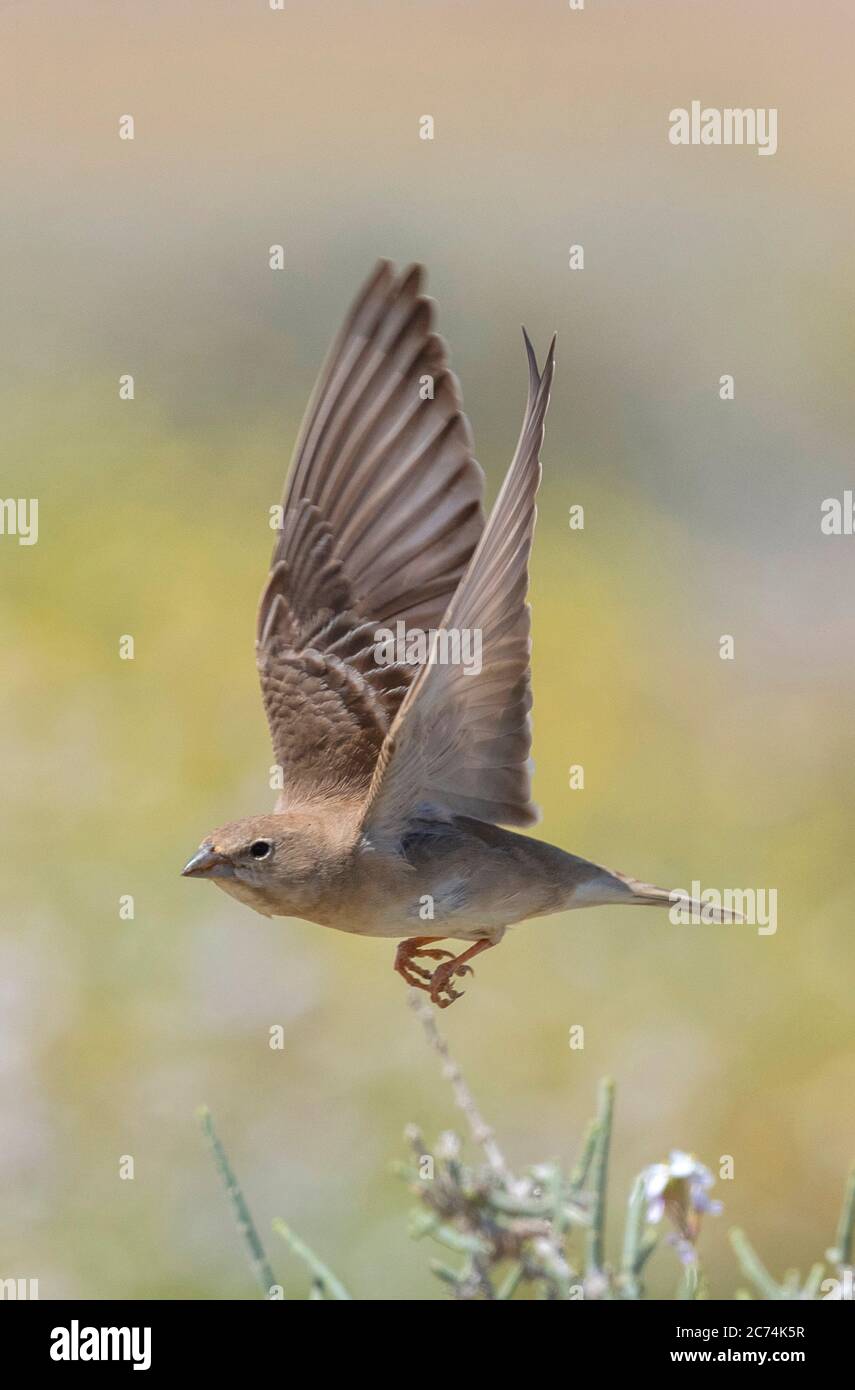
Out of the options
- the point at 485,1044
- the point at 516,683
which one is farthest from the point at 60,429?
the point at 516,683

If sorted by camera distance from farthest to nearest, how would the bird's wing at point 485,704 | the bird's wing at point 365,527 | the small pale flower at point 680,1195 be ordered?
the bird's wing at point 365,527, the bird's wing at point 485,704, the small pale flower at point 680,1195

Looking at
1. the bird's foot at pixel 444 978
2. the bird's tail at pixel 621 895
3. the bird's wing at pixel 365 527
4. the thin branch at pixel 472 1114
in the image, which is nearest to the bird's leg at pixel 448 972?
the bird's foot at pixel 444 978

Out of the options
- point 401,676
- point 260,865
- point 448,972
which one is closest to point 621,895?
point 448,972

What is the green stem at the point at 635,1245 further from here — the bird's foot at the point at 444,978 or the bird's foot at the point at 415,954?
the bird's foot at the point at 415,954

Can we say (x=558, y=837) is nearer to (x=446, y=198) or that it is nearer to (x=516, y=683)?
(x=516, y=683)

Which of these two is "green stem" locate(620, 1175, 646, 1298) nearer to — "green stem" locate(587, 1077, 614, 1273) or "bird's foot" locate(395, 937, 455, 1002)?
"green stem" locate(587, 1077, 614, 1273)

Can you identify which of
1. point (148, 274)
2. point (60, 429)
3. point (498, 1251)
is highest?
point (148, 274)
